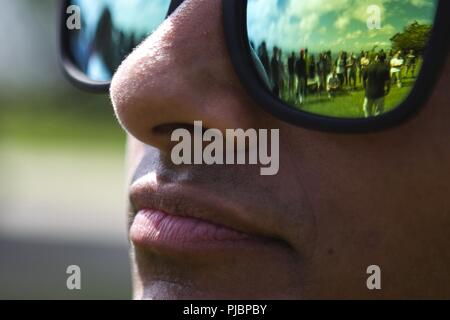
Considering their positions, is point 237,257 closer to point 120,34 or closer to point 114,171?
point 120,34

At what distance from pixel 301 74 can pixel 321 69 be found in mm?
29

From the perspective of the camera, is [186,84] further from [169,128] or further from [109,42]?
[109,42]

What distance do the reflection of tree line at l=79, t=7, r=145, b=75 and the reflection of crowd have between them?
0.34 m

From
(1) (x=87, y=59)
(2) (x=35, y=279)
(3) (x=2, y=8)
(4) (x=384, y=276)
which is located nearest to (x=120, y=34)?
(1) (x=87, y=59)

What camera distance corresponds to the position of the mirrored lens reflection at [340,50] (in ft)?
3.49

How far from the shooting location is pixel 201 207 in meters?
1.15

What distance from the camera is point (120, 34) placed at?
1.44 m

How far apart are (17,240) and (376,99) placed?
16.3 ft

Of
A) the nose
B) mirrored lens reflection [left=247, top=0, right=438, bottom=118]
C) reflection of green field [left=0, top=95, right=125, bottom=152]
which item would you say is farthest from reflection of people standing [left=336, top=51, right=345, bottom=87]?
reflection of green field [left=0, top=95, right=125, bottom=152]

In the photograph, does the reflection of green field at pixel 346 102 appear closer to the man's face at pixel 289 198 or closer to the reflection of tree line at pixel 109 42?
the man's face at pixel 289 198

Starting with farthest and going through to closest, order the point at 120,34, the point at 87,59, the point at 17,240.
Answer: the point at 17,240
the point at 87,59
the point at 120,34

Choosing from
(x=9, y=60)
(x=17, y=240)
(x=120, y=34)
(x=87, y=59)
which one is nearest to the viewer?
(x=120, y=34)

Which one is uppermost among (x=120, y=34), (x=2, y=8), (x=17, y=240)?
(x=2, y=8)

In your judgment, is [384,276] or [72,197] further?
[72,197]
